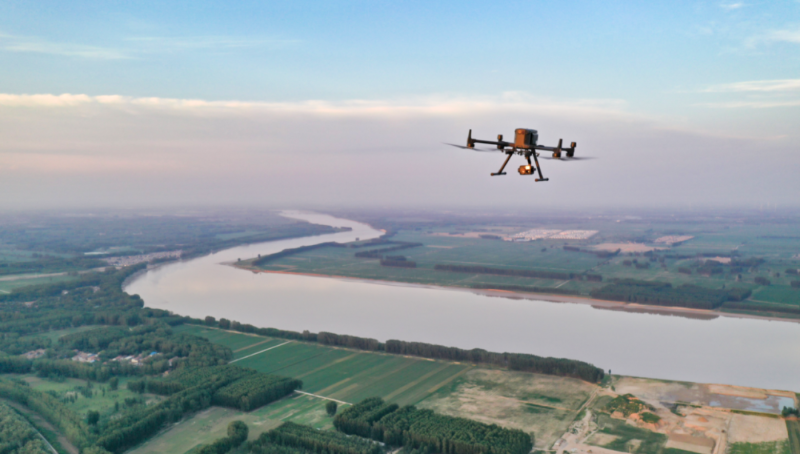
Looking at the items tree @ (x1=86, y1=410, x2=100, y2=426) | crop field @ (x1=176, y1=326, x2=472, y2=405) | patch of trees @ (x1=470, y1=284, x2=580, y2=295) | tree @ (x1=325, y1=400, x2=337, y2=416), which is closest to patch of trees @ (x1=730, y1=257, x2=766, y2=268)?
patch of trees @ (x1=470, y1=284, x2=580, y2=295)

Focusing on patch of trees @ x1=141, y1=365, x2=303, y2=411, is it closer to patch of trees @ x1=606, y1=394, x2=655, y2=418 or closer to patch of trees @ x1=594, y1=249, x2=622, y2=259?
patch of trees @ x1=606, y1=394, x2=655, y2=418

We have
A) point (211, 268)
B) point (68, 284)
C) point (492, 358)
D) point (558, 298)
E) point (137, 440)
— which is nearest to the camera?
point (137, 440)

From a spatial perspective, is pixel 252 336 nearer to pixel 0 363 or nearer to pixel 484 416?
pixel 0 363

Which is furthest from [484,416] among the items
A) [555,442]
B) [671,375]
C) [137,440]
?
[137,440]

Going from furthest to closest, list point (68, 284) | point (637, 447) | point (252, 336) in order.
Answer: point (68, 284) < point (252, 336) < point (637, 447)

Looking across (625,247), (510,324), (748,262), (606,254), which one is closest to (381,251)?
(606,254)

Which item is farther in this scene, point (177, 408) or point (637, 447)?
point (177, 408)

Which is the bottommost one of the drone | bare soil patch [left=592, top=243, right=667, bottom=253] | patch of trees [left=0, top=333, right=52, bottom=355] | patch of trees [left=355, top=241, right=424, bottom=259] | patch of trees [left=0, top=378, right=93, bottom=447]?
patch of trees [left=0, top=333, right=52, bottom=355]

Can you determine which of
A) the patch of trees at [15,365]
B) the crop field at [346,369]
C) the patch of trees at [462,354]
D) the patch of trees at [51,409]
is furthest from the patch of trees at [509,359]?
the patch of trees at [15,365]
